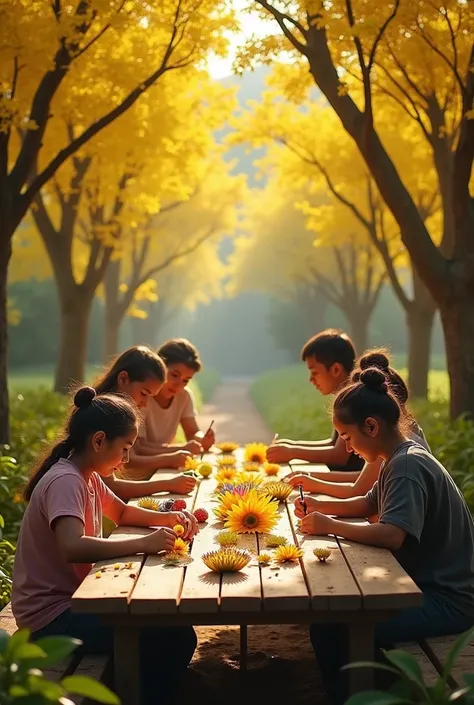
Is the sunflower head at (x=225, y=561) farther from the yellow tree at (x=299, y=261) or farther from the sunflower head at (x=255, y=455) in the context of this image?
the yellow tree at (x=299, y=261)

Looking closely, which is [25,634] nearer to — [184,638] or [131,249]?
[184,638]

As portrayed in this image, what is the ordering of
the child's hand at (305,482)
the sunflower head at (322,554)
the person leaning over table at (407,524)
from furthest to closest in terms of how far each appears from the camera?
the child's hand at (305,482) < the person leaning over table at (407,524) < the sunflower head at (322,554)

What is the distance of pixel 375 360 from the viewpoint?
478 cm

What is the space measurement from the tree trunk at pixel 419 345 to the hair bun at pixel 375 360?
10.2 m

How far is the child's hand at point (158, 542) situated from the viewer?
3479mm

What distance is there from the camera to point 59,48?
24.9 ft

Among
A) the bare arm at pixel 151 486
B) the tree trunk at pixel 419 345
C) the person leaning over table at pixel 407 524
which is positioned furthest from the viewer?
the tree trunk at pixel 419 345

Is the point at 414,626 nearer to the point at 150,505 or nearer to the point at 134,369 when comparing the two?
the point at 150,505

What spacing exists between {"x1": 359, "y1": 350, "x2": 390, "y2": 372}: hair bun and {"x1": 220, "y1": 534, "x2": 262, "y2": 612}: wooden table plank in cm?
164

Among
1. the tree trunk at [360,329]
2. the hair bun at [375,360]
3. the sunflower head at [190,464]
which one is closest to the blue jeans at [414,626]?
the hair bun at [375,360]

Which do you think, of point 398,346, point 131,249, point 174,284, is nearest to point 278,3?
point 131,249

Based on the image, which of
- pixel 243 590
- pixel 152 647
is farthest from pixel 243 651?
pixel 243 590

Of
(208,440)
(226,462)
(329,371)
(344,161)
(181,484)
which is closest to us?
(181,484)

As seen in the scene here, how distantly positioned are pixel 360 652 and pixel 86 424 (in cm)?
136
